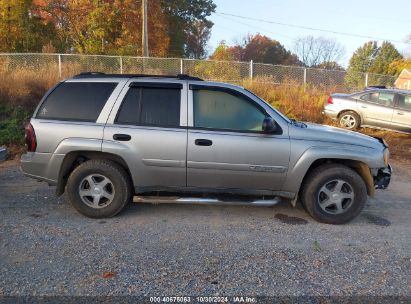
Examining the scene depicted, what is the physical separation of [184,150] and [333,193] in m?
1.97

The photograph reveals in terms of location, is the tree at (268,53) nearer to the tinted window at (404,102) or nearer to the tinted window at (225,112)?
the tinted window at (404,102)

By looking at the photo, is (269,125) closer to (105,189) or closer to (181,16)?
(105,189)

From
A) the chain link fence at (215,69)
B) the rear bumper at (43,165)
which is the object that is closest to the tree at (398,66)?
the chain link fence at (215,69)

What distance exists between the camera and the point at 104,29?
92.5 ft

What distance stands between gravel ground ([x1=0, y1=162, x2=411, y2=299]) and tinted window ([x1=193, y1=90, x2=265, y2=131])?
1230mm

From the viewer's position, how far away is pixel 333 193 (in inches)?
199

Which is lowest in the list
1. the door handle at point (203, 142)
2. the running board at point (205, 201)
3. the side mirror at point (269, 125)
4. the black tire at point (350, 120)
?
the running board at point (205, 201)

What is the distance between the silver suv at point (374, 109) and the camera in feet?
41.5

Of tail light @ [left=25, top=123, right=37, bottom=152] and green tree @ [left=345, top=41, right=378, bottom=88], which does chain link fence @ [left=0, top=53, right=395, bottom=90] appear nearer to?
tail light @ [left=25, top=123, right=37, bottom=152]

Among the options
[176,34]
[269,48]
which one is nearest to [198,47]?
[269,48]

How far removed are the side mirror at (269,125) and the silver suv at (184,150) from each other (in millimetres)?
13

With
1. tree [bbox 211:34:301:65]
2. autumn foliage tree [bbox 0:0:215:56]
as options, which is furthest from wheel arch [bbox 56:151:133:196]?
tree [bbox 211:34:301:65]

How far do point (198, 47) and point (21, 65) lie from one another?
1736 inches

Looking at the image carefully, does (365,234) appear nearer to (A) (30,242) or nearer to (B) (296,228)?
(B) (296,228)
